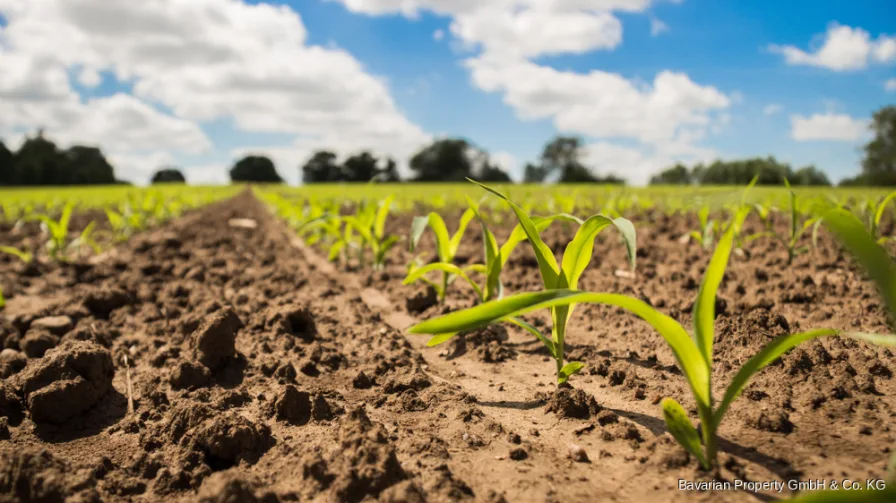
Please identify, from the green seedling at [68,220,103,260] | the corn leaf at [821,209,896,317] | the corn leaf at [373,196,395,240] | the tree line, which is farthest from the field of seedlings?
the tree line

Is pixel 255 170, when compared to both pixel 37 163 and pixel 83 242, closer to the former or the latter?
pixel 37 163

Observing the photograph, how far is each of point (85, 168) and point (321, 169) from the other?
22.5 m

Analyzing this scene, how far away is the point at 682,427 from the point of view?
123 cm

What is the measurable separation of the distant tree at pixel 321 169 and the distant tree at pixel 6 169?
1007 inches

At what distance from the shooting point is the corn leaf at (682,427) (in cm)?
121

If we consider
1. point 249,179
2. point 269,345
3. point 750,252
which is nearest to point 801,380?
point 269,345

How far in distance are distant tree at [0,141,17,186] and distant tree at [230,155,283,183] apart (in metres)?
20.3

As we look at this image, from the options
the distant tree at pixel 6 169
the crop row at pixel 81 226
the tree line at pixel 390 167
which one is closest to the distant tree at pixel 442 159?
the tree line at pixel 390 167

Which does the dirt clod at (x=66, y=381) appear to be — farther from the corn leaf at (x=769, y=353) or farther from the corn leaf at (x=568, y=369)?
the corn leaf at (x=769, y=353)

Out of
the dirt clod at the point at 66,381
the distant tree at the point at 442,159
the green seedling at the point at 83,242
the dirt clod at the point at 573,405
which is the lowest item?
the dirt clod at the point at 66,381

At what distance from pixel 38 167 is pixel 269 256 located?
51260 millimetres

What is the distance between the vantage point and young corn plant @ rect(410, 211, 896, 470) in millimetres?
1020

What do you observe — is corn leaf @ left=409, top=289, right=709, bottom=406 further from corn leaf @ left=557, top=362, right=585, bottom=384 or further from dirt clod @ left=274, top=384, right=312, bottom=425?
dirt clod @ left=274, top=384, right=312, bottom=425

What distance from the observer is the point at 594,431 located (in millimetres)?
1509
